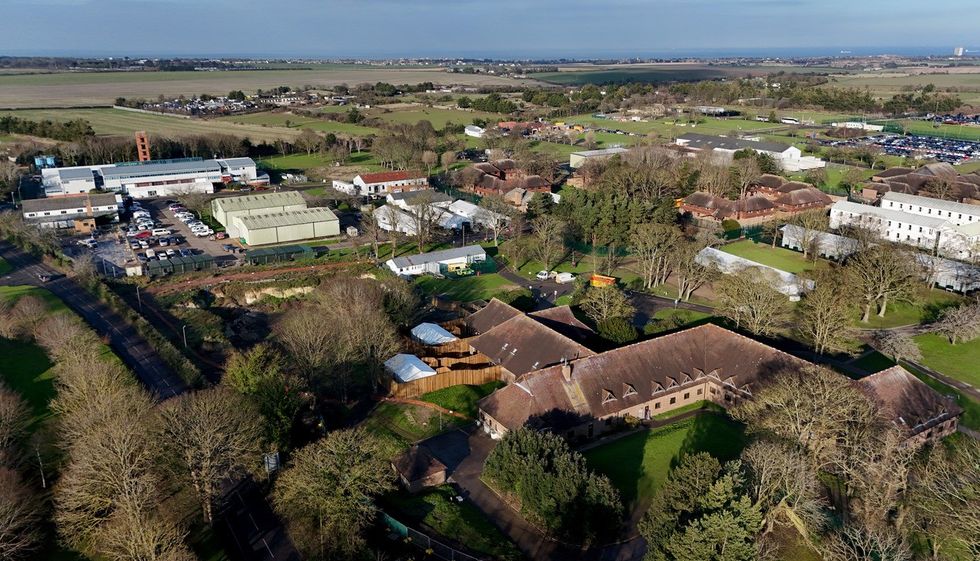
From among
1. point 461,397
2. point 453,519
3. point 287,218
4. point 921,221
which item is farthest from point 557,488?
point 921,221

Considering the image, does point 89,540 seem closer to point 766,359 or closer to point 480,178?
point 766,359

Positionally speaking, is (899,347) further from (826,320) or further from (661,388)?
(661,388)

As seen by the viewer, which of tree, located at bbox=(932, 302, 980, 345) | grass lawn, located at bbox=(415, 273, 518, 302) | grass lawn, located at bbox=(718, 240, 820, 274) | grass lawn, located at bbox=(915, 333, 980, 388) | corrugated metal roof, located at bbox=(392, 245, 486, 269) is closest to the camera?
grass lawn, located at bbox=(915, 333, 980, 388)

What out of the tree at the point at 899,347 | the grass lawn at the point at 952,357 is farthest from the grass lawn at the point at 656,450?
the grass lawn at the point at 952,357

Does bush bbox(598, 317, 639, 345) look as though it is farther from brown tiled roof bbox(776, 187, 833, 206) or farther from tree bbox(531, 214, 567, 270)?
brown tiled roof bbox(776, 187, 833, 206)

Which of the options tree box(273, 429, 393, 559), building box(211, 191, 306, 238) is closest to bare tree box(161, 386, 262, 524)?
tree box(273, 429, 393, 559)

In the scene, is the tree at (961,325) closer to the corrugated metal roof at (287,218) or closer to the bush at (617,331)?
the bush at (617,331)

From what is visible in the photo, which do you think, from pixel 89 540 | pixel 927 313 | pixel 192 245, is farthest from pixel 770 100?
pixel 89 540
